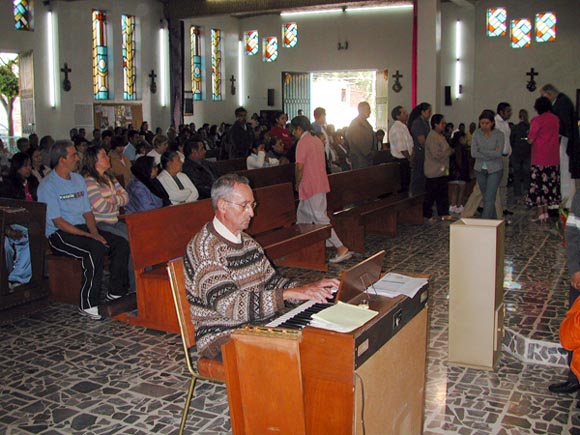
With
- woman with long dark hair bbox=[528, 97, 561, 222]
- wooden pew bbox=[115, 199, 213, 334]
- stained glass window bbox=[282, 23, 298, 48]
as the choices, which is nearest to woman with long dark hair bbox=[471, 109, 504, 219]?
woman with long dark hair bbox=[528, 97, 561, 222]

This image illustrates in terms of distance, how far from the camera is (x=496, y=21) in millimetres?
19453

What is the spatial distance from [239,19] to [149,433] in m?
19.7

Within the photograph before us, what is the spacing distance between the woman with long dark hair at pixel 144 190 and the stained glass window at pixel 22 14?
9.12m

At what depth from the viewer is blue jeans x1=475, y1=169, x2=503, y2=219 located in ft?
27.6

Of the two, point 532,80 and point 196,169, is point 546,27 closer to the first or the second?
point 532,80

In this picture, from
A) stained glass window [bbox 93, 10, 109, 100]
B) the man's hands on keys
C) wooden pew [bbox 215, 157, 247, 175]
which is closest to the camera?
the man's hands on keys

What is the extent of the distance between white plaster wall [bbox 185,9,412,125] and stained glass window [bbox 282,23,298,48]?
5.2 inches

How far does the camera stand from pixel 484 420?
3.52m

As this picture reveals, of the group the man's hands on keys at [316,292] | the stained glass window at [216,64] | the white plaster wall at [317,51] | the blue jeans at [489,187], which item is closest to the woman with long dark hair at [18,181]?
the man's hands on keys at [316,292]

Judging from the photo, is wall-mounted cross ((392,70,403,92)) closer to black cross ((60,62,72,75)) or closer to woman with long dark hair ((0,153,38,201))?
black cross ((60,62,72,75))

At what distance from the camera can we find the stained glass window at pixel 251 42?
21688mm

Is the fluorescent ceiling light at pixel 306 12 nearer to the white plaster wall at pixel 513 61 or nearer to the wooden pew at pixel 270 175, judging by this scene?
the white plaster wall at pixel 513 61

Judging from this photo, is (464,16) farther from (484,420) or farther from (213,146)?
(484,420)

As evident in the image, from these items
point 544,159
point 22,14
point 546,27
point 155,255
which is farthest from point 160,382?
point 546,27
